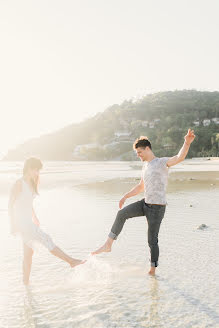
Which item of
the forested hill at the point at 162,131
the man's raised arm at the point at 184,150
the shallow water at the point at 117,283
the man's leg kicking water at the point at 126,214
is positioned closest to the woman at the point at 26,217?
the shallow water at the point at 117,283

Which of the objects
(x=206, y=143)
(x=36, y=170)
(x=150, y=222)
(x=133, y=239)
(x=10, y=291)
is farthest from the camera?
(x=206, y=143)

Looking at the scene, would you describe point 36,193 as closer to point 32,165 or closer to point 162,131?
point 32,165

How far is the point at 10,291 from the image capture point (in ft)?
15.5

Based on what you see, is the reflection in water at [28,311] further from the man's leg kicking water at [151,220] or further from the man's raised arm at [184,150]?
the man's raised arm at [184,150]

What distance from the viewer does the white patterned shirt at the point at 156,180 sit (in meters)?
5.25

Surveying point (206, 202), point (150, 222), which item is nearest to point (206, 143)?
point (206, 202)

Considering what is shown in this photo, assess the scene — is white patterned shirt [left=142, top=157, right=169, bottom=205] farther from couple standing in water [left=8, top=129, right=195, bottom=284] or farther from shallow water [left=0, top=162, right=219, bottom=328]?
shallow water [left=0, top=162, right=219, bottom=328]

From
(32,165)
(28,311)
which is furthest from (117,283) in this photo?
(32,165)

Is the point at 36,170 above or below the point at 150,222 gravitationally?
above

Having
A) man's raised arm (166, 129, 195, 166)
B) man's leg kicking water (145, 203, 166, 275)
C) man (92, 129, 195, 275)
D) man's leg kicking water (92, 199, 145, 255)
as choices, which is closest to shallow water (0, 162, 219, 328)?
man's leg kicking water (145, 203, 166, 275)

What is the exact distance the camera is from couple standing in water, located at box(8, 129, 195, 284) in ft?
16.0

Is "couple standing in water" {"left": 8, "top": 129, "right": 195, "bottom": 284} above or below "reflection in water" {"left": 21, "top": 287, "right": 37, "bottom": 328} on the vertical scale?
above

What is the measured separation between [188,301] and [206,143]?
13865 centimetres

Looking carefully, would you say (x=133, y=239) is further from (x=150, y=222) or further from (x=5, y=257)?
(x=5, y=257)
